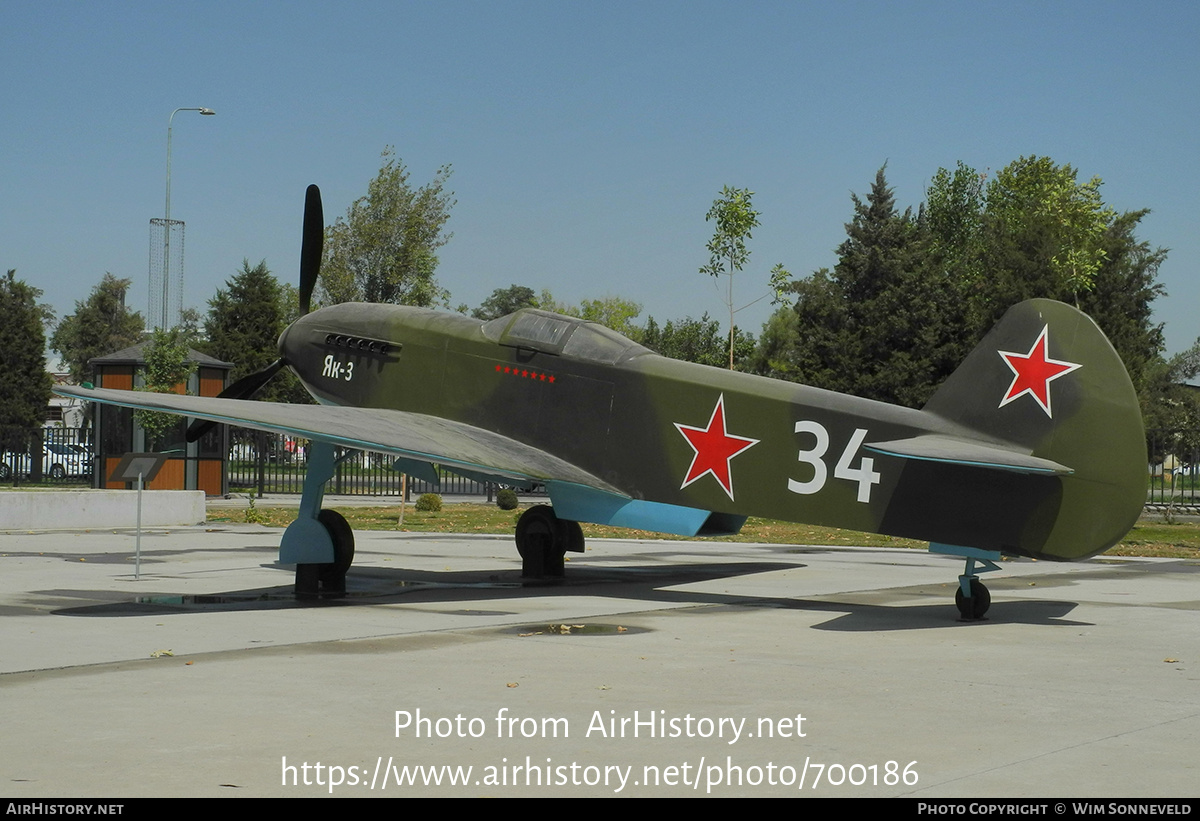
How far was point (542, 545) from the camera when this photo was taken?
1638 cm

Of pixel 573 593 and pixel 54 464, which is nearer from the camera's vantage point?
pixel 573 593

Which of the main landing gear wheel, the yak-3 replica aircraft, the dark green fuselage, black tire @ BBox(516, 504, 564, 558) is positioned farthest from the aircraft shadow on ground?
the dark green fuselage

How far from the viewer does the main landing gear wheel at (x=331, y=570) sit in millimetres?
14203

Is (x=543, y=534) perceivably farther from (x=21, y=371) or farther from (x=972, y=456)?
(x=21, y=371)

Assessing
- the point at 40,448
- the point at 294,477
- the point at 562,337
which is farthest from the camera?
the point at 294,477

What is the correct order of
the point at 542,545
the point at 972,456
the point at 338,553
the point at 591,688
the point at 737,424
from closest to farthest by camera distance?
the point at 591,688
the point at 972,456
the point at 737,424
the point at 338,553
the point at 542,545

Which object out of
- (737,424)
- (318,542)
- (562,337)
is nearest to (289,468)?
(318,542)

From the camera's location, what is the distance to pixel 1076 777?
5742mm

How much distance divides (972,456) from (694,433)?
366 centimetres

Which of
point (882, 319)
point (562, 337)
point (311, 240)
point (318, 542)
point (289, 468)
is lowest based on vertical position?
point (318, 542)

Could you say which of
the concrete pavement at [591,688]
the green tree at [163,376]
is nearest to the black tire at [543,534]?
the concrete pavement at [591,688]

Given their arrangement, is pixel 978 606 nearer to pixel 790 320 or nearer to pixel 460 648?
pixel 460 648
